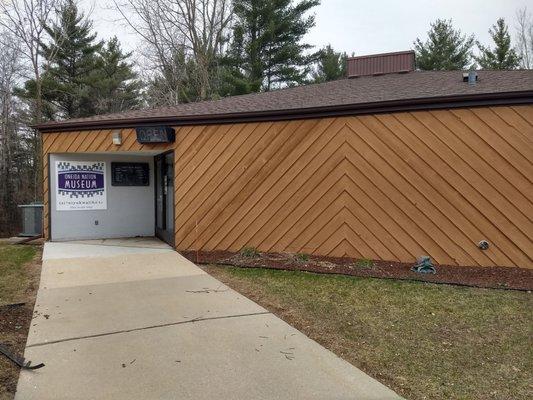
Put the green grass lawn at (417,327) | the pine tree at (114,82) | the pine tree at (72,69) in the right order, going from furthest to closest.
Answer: the pine tree at (114,82)
the pine tree at (72,69)
the green grass lawn at (417,327)

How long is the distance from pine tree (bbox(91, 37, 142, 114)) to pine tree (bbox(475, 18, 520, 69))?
64.4 feet

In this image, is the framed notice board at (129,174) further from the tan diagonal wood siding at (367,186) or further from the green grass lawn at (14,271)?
the green grass lawn at (14,271)

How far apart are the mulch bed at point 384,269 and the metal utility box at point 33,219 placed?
15.2 feet

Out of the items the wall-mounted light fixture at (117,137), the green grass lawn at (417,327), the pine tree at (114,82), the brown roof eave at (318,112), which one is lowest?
the green grass lawn at (417,327)

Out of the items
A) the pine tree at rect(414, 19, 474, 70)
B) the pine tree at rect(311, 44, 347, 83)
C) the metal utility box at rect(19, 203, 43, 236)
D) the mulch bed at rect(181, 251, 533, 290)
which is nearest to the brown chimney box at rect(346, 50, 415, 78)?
the mulch bed at rect(181, 251, 533, 290)

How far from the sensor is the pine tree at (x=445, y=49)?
23.0m

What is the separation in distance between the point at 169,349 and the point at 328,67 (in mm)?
21995

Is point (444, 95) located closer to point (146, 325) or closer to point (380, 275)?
point (380, 275)

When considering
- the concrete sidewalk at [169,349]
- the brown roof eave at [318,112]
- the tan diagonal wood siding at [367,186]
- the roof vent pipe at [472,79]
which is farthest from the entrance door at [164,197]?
the roof vent pipe at [472,79]

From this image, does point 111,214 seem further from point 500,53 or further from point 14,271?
point 500,53

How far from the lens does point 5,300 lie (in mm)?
5008

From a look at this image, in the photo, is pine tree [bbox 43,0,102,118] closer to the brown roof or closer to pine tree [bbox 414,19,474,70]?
the brown roof

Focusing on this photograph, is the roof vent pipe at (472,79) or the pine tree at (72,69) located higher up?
the pine tree at (72,69)

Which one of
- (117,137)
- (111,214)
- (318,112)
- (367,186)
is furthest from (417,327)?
(111,214)
